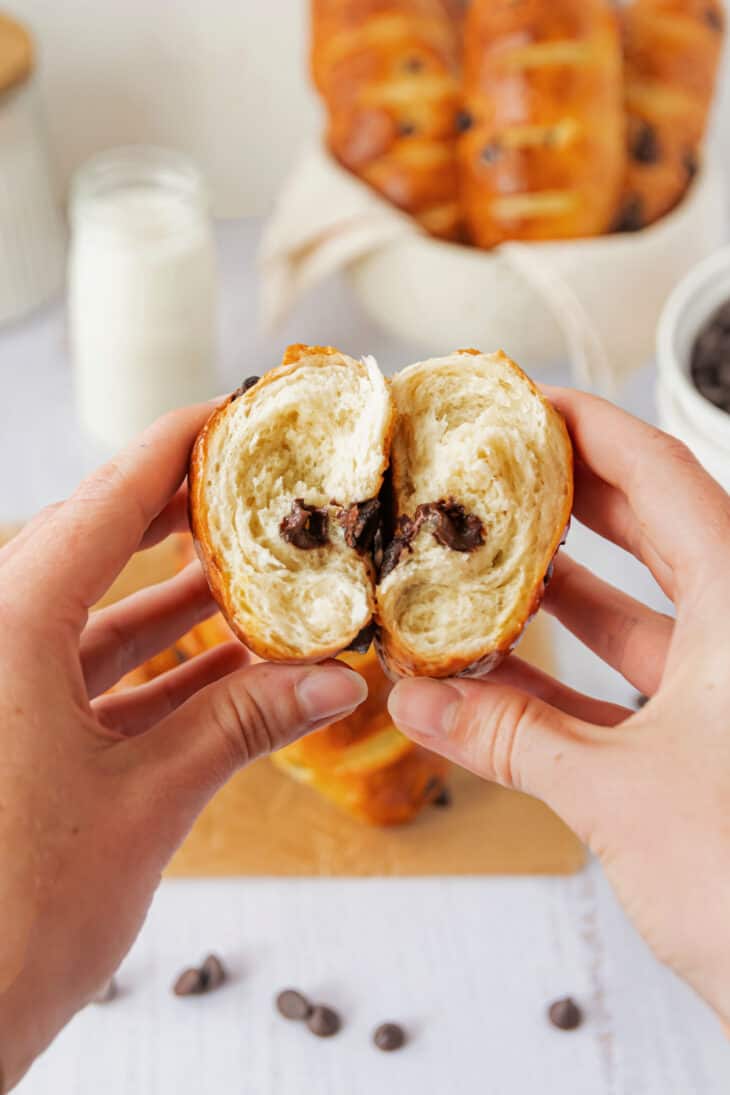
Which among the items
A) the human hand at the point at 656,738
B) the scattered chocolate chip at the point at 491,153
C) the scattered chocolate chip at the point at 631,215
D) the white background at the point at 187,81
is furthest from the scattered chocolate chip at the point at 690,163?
the human hand at the point at 656,738

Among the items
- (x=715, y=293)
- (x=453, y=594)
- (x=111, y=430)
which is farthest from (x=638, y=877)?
(x=111, y=430)

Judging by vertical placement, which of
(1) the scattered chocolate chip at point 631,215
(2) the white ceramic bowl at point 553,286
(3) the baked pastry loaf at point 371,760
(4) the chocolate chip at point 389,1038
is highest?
(1) the scattered chocolate chip at point 631,215

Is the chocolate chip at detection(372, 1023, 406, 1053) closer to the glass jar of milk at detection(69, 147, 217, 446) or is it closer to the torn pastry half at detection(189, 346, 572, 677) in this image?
the torn pastry half at detection(189, 346, 572, 677)

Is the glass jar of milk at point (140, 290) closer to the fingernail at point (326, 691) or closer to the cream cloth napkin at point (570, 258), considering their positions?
the cream cloth napkin at point (570, 258)

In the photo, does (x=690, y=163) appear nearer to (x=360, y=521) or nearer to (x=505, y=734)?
(x=360, y=521)

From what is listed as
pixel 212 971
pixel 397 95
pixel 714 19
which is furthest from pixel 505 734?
pixel 714 19

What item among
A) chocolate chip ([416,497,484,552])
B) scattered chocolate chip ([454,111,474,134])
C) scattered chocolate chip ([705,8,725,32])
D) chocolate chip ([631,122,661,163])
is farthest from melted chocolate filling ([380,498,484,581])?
scattered chocolate chip ([705,8,725,32])

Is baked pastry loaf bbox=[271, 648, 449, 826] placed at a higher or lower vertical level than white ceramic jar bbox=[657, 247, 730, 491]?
lower
